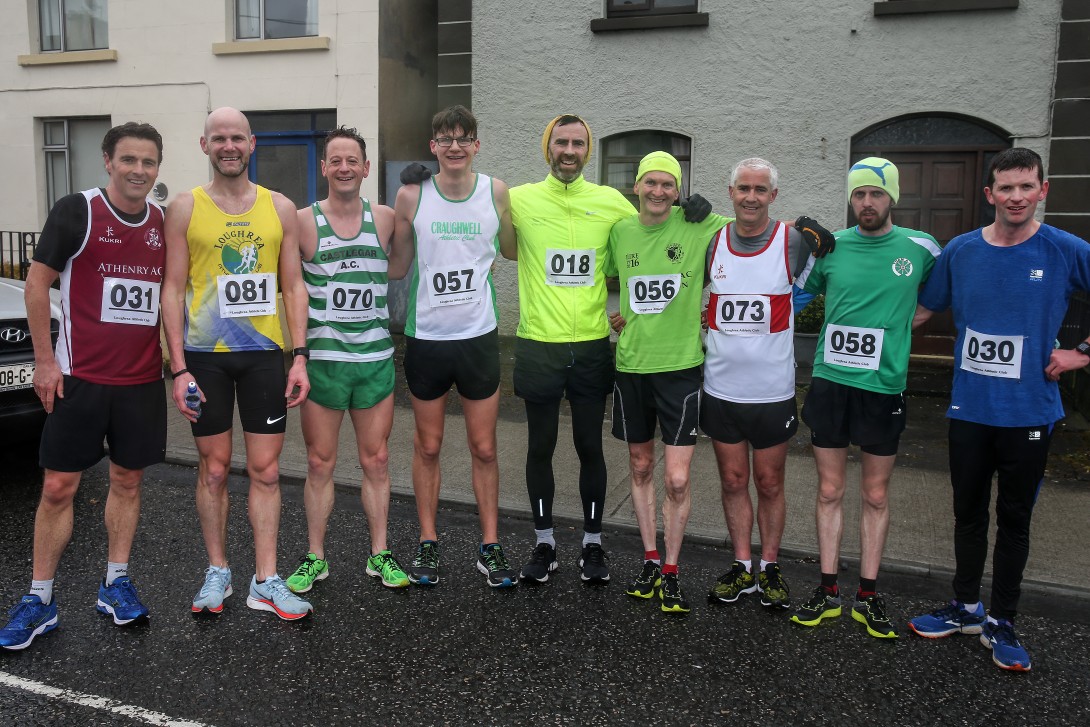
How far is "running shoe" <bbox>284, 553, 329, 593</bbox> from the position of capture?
4.38m

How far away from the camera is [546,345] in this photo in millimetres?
4461

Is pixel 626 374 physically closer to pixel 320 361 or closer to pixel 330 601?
pixel 320 361

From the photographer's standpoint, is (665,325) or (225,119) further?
(665,325)

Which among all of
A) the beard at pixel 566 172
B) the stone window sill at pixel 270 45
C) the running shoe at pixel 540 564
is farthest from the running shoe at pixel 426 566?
the stone window sill at pixel 270 45

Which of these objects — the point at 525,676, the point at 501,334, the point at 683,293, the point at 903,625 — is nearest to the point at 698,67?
the point at 501,334

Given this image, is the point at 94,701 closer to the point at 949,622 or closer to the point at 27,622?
the point at 27,622

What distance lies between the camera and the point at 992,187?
3.79 meters

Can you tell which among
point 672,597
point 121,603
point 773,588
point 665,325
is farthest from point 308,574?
point 773,588

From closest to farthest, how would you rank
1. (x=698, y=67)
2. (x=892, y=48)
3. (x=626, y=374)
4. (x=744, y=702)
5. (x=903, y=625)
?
(x=744, y=702) → (x=903, y=625) → (x=626, y=374) → (x=892, y=48) → (x=698, y=67)

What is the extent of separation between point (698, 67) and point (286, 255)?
7954 mm

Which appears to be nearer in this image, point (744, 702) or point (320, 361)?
point (744, 702)

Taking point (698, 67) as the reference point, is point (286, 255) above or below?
below

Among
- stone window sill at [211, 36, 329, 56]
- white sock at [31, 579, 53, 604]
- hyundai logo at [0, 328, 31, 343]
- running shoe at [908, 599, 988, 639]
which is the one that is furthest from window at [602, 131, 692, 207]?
white sock at [31, 579, 53, 604]

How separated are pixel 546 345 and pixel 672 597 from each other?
132 cm
